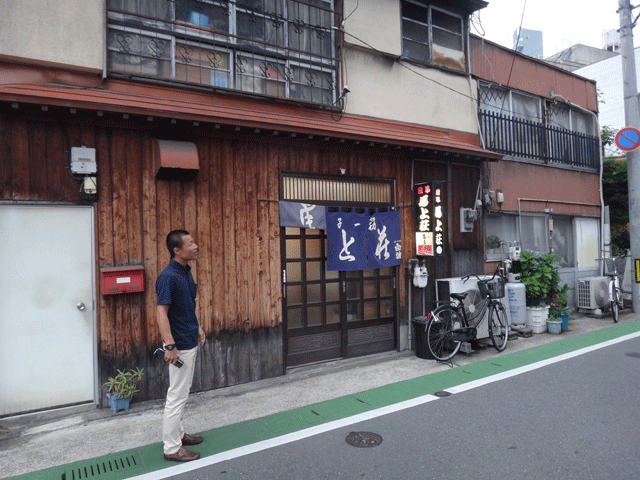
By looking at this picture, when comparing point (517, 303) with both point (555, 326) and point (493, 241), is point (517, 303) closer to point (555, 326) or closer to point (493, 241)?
point (555, 326)

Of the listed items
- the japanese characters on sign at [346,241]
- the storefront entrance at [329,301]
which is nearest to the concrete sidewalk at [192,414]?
the storefront entrance at [329,301]

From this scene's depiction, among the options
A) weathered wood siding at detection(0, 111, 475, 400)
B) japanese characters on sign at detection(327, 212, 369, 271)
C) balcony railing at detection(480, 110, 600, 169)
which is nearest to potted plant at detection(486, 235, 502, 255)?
balcony railing at detection(480, 110, 600, 169)

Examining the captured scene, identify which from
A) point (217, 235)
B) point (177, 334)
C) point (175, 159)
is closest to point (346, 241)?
point (217, 235)

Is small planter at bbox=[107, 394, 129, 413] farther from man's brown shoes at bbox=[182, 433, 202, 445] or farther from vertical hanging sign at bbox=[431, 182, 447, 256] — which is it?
vertical hanging sign at bbox=[431, 182, 447, 256]

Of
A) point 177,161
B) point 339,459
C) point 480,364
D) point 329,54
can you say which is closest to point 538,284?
point 480,364

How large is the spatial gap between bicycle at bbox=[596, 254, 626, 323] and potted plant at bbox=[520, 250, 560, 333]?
1.93m

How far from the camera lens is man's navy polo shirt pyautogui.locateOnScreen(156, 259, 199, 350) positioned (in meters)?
4.14

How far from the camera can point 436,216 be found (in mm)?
8289

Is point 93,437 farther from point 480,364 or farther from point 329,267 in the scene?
point 480,364

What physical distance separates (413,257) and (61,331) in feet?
20.8

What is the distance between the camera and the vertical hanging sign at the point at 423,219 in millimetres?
8273

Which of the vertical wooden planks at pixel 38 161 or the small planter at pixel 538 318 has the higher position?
the vertical wooden planks at pixel 38 161

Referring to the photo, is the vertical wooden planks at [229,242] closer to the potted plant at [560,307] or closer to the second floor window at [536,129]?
the second floor window at [536,129]

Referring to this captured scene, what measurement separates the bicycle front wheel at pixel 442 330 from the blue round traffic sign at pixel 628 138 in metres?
8.08
